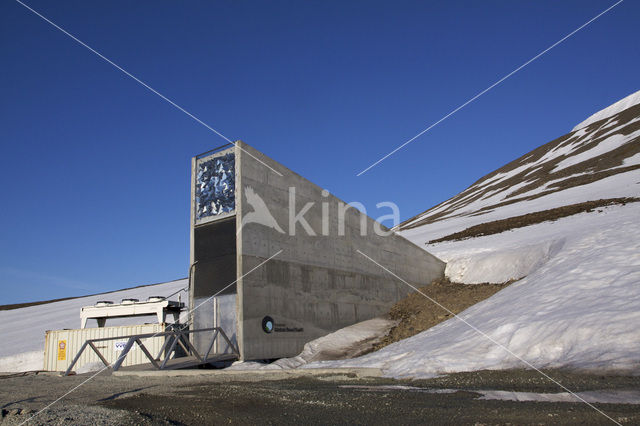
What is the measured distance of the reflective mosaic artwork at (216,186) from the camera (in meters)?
15.9

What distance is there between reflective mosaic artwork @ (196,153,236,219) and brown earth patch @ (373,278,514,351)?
732 centimetres

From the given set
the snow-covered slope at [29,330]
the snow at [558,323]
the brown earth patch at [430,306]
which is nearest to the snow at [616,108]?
the brown earth patch at [430,306]

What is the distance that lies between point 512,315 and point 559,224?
15.7 m

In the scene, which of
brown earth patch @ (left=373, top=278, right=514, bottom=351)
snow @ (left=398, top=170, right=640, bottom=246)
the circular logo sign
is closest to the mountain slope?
snow @ (left=398, top=170, right=640, bottom=246)

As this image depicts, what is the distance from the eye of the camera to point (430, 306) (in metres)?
20.5

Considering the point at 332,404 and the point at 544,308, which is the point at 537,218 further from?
the point at 332,404

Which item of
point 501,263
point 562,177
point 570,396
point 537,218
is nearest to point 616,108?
point 562,177

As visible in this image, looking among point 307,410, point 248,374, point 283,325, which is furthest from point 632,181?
point 307,410

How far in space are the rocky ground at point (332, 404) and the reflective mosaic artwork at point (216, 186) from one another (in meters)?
7.27

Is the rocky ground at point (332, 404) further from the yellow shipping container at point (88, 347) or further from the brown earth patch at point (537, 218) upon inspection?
the brown earth patch at point (537, 218)

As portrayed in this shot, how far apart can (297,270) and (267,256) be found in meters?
1.65

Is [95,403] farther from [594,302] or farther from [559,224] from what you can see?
[559,224]

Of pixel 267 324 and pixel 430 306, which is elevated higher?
pixel 430 306

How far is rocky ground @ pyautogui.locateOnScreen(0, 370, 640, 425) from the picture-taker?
16.7ft
